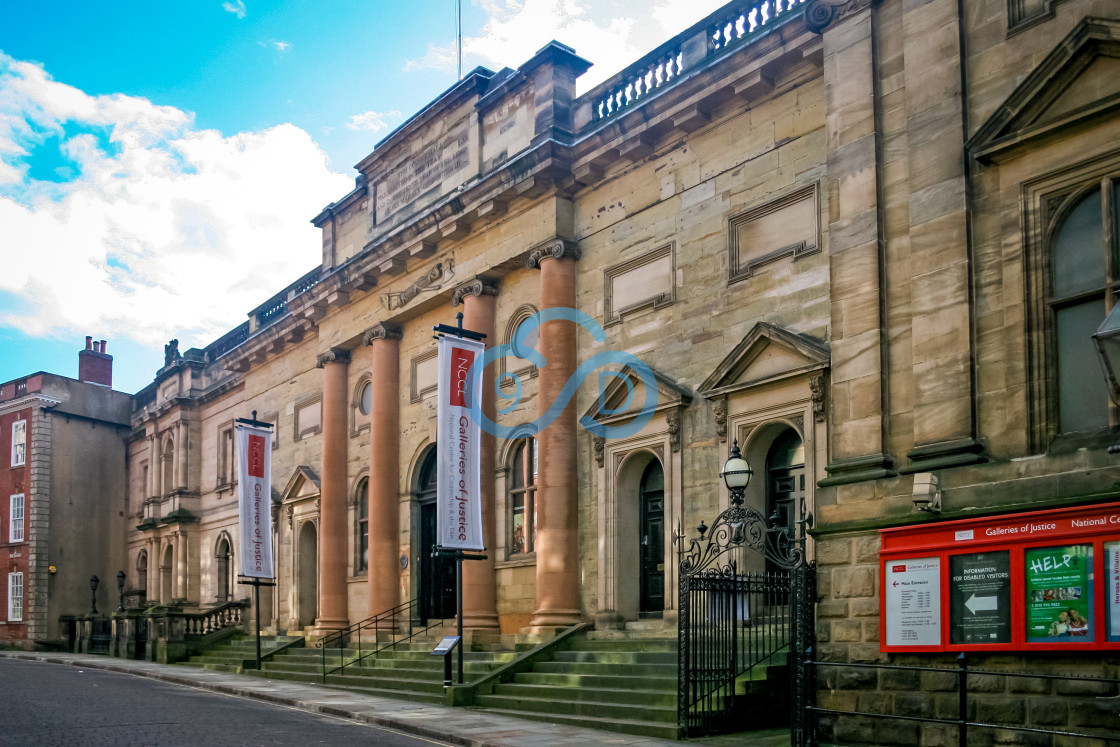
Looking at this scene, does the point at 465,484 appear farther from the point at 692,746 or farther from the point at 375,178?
the point at 375,178

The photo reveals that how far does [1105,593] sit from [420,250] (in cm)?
1678

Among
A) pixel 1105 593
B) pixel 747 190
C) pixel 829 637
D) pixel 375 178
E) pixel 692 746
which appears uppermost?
pixel 375 178

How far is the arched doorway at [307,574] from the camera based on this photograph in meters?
30.4

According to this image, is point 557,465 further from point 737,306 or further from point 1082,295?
point 1082,295

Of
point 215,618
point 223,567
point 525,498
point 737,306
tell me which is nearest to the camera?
point 737,306

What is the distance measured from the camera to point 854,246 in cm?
1437

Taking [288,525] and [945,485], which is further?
[288,525]

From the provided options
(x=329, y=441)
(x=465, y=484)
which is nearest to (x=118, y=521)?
(x=329, y=441)

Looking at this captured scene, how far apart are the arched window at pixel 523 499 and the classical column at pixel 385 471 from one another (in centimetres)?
421

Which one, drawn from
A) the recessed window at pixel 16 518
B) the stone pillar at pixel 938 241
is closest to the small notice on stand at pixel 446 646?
the stone pillar at pixel 938 241

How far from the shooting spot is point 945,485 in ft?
41.5

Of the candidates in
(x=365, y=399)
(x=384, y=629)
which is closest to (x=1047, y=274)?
(x=384, y=629)

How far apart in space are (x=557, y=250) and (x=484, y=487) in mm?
5054

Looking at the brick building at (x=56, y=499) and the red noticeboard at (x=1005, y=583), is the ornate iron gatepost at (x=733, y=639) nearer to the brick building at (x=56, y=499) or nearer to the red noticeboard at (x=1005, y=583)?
the red noticeboard at (x=1005, y=583)
